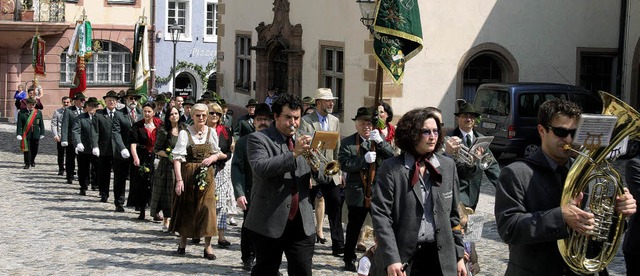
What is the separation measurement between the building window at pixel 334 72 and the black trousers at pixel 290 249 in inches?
656

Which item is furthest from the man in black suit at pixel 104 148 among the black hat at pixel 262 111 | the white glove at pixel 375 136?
the white glove at pixel 375 136

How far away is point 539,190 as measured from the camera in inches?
240

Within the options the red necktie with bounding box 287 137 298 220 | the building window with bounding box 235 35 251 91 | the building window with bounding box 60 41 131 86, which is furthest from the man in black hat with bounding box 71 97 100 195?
the building window with bounding box 60 41 131 86

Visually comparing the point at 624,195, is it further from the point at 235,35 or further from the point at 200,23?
the point at 200,23

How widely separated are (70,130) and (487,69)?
9601 mm

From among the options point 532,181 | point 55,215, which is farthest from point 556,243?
point 55,215

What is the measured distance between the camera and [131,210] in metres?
16.6

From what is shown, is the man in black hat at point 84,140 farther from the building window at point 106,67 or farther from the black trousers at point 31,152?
the building window at point 106,67

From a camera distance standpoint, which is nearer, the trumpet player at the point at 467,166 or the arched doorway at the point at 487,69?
the trumpet player at the point at 467,166

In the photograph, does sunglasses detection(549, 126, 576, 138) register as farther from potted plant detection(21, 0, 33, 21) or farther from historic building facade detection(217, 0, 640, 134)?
potted plant detection(21, 0, 33, 21)

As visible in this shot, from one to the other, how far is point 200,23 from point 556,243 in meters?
41.3

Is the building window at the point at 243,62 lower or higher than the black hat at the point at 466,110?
higher

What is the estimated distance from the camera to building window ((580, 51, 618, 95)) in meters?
26.7

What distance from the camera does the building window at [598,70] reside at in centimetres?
2672
